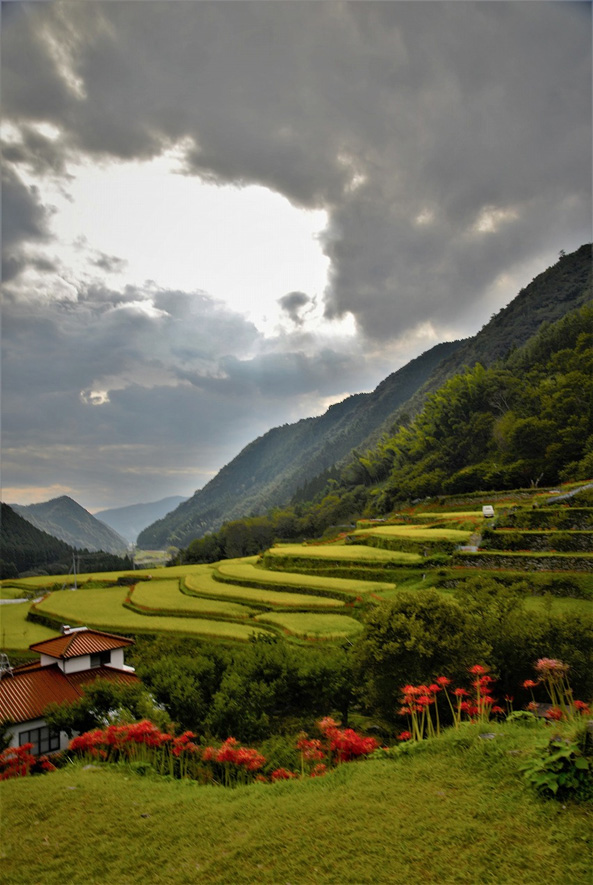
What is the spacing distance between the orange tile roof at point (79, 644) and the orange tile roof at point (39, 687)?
626mm

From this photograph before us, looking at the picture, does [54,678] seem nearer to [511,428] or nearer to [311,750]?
[311,750]

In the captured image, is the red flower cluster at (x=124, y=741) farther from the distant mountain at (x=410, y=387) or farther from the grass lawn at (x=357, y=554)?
the distant mountain at (x=410, y=387)

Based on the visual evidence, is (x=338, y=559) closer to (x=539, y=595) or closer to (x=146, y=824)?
(x=539, y=595)

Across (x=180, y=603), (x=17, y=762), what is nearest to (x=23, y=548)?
(x=180, y=603)

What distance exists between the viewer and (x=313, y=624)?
17797 millimetres

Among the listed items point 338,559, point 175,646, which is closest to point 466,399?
point 338,559

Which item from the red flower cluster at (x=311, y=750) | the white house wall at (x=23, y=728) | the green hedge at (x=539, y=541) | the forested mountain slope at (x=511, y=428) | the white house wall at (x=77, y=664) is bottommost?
the white house wall at (x=23, y=728)

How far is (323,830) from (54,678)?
Result: 47.2 feet

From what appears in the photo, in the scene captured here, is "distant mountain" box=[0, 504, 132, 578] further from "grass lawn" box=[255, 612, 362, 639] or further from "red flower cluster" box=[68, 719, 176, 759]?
"red flower cluster" box=[68, 719, 176, 759]

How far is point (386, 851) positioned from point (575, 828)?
→ 1.53 meters

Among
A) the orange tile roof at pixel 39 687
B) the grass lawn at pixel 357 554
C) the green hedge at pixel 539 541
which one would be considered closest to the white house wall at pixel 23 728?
the orange tile roof at pixel 39 687

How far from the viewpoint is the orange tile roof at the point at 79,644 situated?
607 inches

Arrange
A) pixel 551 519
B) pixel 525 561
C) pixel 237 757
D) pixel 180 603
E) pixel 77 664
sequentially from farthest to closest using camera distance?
pixel 180 603
pixel 551 519
pixel 525 561
pixel 77 664
pixel 237 757

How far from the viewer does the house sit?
42.0 feet
